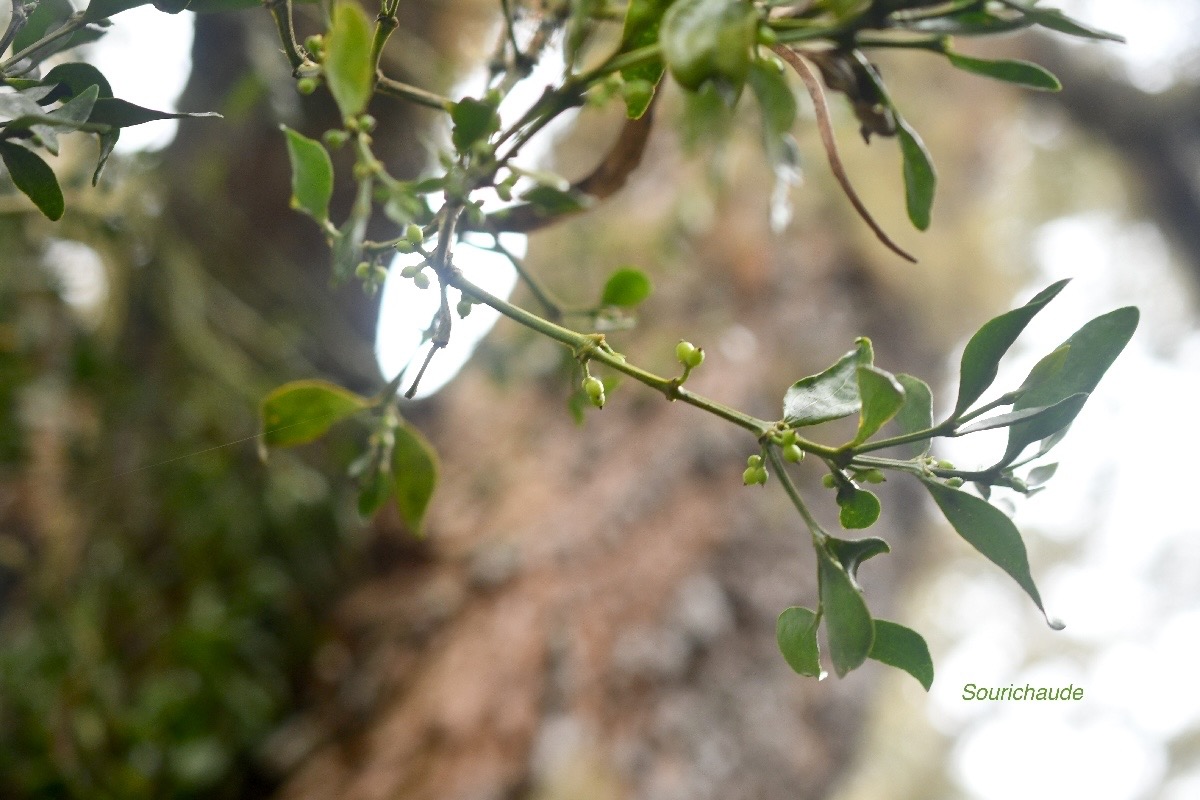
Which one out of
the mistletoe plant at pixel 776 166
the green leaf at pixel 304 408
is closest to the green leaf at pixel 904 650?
the mistletoe plant at pixel 776 166

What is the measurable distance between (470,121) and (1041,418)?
0.55ft

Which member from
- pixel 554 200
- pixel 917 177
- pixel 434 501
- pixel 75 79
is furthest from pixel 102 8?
pixel 434 501

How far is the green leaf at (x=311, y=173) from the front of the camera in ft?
0.82

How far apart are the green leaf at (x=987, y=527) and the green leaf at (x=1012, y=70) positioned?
0.39 ft

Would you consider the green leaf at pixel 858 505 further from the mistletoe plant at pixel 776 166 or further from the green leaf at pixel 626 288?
the green leaf at pixel 626 288

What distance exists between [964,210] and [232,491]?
1.34 meters

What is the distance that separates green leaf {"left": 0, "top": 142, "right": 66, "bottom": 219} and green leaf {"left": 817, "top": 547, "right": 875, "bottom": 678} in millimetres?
244

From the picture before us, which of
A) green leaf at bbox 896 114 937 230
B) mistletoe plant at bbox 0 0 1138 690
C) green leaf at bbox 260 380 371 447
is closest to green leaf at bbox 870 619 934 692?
mistletoe plant at bbox 0 0 1138 690

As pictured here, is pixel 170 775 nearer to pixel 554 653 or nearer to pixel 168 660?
pixel 168 660

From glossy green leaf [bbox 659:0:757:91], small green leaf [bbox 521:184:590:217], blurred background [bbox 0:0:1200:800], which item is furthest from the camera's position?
blurred background [bbox 0:0:1200:800]

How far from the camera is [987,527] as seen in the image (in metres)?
0.24

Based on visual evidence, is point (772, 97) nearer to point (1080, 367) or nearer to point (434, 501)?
point (1080, 367)

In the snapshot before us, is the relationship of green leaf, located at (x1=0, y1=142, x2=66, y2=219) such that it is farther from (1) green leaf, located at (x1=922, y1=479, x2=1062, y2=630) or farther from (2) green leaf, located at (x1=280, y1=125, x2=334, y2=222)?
(1) green leaf, located at (x1=922, y1=479, x2=1062, y2=630)

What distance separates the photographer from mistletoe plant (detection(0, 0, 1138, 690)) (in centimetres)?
20
